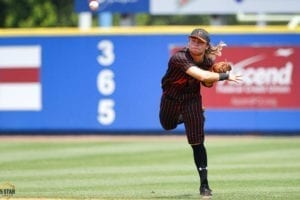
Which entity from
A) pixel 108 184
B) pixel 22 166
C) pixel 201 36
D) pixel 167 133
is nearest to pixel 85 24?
pixel 167 133

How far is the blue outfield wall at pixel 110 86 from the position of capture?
18.2 m

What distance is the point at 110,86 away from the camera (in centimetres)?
1836

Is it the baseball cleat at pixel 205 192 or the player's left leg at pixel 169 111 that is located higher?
the player's left leg at pixel 169 111

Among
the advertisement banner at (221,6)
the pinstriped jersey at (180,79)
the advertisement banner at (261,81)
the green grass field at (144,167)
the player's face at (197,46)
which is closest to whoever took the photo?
the player's face at (197,46)

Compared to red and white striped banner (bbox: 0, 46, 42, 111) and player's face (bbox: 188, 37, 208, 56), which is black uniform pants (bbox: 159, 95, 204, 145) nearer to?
player's face (bbox: 188, 37, 208, 56)

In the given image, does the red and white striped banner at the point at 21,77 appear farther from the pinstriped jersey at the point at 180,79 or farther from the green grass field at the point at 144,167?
the pinstriped jersey at the point at 180,79

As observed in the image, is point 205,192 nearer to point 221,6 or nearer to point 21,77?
point 21,77

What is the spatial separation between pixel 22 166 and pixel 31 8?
24388 mm

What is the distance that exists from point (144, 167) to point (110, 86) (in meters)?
5.82

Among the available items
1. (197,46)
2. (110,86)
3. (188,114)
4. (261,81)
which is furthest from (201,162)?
(110,86)

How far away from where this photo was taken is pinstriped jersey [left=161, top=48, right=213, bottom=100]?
9.28m

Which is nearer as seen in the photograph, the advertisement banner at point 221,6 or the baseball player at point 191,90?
the baseball player at point 191,90

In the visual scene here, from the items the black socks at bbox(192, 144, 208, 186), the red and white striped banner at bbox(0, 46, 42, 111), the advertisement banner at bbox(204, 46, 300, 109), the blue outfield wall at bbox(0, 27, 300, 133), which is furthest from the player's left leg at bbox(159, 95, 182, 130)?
the red and white striped banner at bbox(0, 46, 42, 111)

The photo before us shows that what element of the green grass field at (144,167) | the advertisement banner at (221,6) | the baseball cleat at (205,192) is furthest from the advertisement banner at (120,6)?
the baseball cleat at (205,192)
